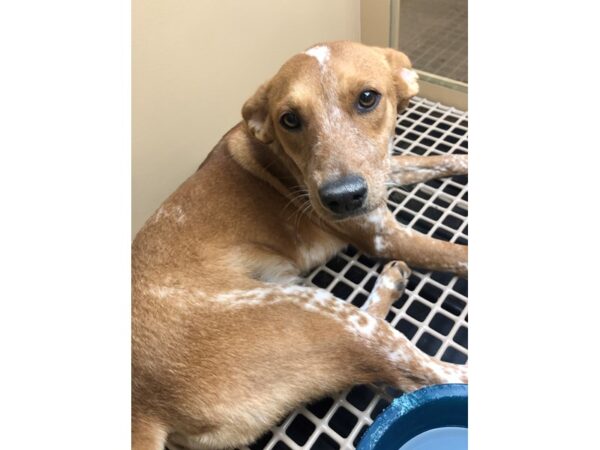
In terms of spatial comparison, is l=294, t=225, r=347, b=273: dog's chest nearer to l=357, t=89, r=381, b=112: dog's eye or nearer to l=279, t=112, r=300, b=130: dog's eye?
l=279, t=112, r=300, b=130: dog's eye

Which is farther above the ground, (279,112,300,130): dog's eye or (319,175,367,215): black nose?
(279,112,300,130): dog's eye

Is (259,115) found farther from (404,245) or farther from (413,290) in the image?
(413,290)

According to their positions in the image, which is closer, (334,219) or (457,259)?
(334,219)

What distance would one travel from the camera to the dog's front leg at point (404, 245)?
6.86 feet

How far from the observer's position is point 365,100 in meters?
1.80

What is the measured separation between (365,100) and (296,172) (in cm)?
42

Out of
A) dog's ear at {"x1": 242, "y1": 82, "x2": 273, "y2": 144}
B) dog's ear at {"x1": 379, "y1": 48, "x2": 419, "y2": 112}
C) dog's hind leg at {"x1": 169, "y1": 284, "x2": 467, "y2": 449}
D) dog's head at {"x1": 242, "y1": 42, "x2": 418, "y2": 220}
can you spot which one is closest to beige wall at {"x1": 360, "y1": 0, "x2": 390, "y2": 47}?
dog's ear at {"x1": 379, "y1": 48, "x2": 419, "y2": 112}

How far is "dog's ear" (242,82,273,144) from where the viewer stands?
201cm

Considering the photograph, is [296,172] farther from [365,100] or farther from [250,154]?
[365,100]

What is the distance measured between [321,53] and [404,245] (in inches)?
35.9

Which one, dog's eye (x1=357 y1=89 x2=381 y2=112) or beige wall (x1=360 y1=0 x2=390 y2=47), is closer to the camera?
dog's eye (x1=357 y1=89 x2=381 y2=112)
